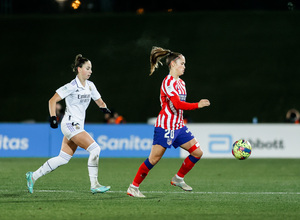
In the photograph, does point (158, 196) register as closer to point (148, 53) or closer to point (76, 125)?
point (76, 125)

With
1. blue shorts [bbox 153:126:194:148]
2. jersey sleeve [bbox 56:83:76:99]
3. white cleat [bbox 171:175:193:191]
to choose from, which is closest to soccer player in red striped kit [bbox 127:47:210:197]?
blue shorts [bbox 153:126:194:148]

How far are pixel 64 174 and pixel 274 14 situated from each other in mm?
21356

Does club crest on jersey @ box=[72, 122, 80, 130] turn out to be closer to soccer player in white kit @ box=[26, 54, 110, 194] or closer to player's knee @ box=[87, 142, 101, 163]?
soccer player in white kit @ box=[26, 54, 110, 194]

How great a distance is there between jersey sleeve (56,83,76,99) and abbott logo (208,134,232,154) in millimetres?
10582

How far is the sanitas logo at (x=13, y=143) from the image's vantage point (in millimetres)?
19469

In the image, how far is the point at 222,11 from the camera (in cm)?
3231

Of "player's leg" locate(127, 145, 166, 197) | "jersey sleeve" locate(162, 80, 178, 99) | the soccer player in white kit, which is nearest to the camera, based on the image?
"jersey sleeve" locate(162, 80, 178, 99)

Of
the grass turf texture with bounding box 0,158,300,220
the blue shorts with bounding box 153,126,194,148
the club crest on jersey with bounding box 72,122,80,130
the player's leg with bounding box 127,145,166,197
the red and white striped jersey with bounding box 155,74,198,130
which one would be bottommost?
the grass turf texture with bounding box 0,158,300,220

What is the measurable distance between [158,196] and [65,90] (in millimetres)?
2078

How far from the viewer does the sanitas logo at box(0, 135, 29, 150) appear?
19469mm

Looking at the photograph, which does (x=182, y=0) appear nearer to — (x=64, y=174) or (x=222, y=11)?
(x=222, y=11)

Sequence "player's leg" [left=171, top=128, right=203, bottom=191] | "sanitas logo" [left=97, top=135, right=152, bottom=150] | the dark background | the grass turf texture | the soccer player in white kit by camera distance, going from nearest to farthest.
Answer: the grass turf texture
the soccer player in white kit
"player's leg" [left=171, top=128, right=203, bottom=191]
"sanitas logo" [left=97, top=135, right=152, bottom=150]
the dark background

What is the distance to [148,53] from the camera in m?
32.3

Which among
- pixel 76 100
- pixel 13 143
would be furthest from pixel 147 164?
pixel 13 143
